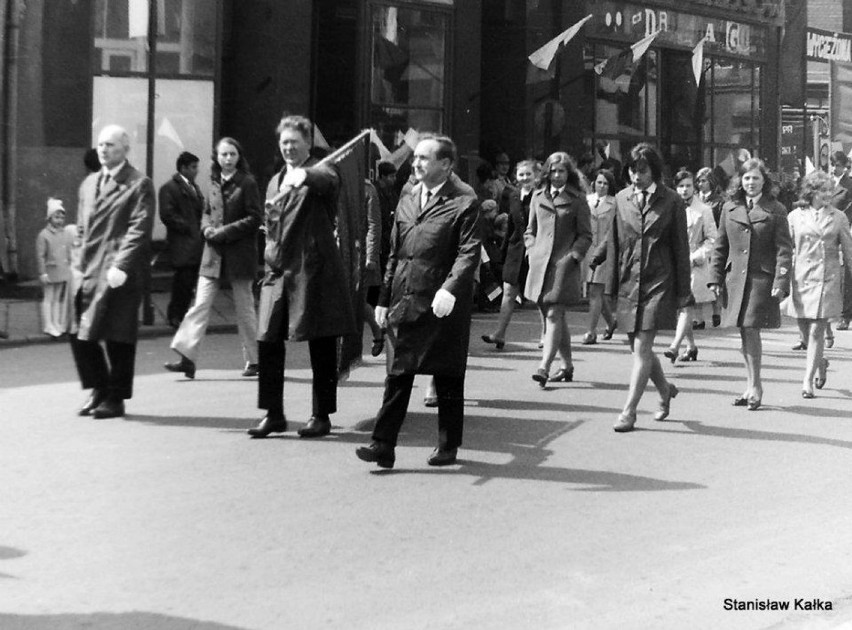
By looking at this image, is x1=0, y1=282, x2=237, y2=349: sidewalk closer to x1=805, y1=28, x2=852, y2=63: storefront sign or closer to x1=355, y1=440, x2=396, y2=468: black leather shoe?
x1=355, y1=440, x2=396, y2=468: black leather shoe

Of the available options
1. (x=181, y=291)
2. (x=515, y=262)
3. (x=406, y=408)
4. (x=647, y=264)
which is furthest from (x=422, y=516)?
(x=181, y=291)

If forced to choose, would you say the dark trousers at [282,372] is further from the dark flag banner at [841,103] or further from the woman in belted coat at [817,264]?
the dark flag banner at [841,103]

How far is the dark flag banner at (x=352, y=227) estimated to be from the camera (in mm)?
9258

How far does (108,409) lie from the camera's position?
32.5 ft

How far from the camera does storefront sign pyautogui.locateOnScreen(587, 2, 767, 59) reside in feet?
87.1

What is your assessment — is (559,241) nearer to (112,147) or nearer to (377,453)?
(112,147)

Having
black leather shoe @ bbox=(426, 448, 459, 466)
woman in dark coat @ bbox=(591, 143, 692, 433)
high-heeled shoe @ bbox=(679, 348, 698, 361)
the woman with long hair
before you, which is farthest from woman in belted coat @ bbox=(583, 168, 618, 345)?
black leather shoe @ bbox=(426, 448, 459, 466)

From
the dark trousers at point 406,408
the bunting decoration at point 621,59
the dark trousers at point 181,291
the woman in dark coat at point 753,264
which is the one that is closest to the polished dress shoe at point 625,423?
the woman in dark coat at point 753,264

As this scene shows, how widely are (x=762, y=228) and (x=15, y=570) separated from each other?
6.50 meters

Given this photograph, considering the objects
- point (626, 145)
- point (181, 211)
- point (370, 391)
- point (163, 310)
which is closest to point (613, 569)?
point (370, 391)

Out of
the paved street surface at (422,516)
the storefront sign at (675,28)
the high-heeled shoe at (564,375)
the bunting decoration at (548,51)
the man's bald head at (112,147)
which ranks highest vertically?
the storefront sign at (675,28)

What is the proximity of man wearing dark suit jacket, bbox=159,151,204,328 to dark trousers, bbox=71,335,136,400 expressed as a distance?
210 inches

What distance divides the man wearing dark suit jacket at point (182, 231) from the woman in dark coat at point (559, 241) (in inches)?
164

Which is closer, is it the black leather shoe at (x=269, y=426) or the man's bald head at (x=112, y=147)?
the black leather shoe at (x=269, y=426)
